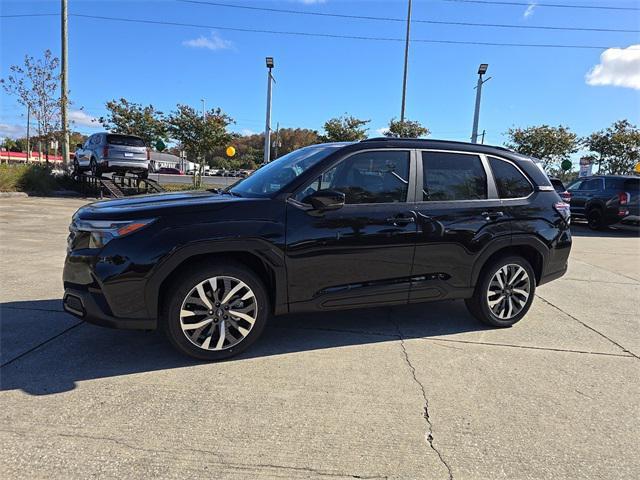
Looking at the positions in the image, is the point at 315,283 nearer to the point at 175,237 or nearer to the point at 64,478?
the point at 175,237

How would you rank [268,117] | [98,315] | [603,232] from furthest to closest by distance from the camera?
[268,117]
[603,232]
[98,315]

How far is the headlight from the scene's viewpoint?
350 cm

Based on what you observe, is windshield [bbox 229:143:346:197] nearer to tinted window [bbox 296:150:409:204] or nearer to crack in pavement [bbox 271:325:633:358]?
tinted window [bbox 296:150:409:204]

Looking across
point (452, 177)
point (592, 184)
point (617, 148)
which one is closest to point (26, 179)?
point (452, 177)

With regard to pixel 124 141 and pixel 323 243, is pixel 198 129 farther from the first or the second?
pixel 323 243

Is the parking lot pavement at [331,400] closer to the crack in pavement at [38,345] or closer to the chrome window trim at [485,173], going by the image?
the crack in pavement at [38,345]

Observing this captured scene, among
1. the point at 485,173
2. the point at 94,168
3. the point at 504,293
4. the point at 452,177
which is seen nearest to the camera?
the point at 452,177

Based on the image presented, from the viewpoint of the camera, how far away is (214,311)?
370 centimetres

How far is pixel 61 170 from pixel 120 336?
22407 millimetres

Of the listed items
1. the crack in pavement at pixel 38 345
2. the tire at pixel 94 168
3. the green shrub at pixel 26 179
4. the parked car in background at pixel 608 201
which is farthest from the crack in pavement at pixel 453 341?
the green shrub at pixel 26 179

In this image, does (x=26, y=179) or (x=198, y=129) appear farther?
(x=198, y=129)

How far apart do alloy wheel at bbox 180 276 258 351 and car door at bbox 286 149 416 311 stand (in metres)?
0.40

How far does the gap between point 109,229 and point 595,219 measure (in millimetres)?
16014

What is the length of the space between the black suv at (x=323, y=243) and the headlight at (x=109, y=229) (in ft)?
0.03
